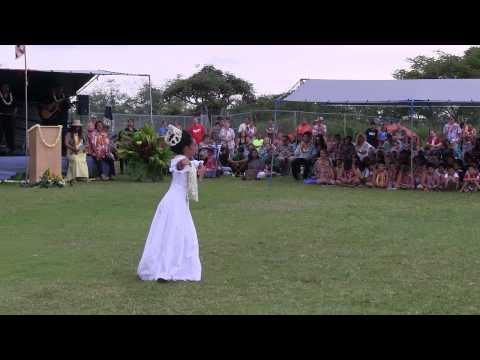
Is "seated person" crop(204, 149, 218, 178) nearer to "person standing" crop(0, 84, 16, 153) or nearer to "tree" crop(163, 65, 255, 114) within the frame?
"person standing" crop(0, 84, 16, 153)

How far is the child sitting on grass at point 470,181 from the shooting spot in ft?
61.5

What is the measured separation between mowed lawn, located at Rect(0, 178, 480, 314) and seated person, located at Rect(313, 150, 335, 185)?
12.9 ft

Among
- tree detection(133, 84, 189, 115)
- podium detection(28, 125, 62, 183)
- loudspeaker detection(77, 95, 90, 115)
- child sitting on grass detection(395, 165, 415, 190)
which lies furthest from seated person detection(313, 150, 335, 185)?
tree detection(133, 84, 189, 115)

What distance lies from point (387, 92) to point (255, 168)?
473 centimetres

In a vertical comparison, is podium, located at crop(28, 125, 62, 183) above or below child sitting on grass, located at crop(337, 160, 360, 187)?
above

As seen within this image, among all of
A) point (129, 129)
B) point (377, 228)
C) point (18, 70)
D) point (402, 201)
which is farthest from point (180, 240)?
point (18, 70)

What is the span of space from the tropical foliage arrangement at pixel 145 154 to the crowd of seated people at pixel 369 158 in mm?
2774

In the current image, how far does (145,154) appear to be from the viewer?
21.1 meters

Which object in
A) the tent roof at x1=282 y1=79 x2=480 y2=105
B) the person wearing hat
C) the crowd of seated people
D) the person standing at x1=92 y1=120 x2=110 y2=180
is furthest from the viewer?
the person standing at x1=92 y1=120 x2=110 y2=180

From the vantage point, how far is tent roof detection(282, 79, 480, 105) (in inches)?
758

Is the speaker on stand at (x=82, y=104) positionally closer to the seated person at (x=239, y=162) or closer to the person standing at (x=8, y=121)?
the person standing at (x=8, y=121)

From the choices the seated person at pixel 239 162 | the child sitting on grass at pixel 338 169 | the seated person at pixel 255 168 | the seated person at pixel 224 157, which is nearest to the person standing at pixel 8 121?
the seated person at pixel 224 157

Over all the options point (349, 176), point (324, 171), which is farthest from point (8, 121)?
point (349, 176)

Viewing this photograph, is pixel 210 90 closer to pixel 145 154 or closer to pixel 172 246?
pixel 145 154
